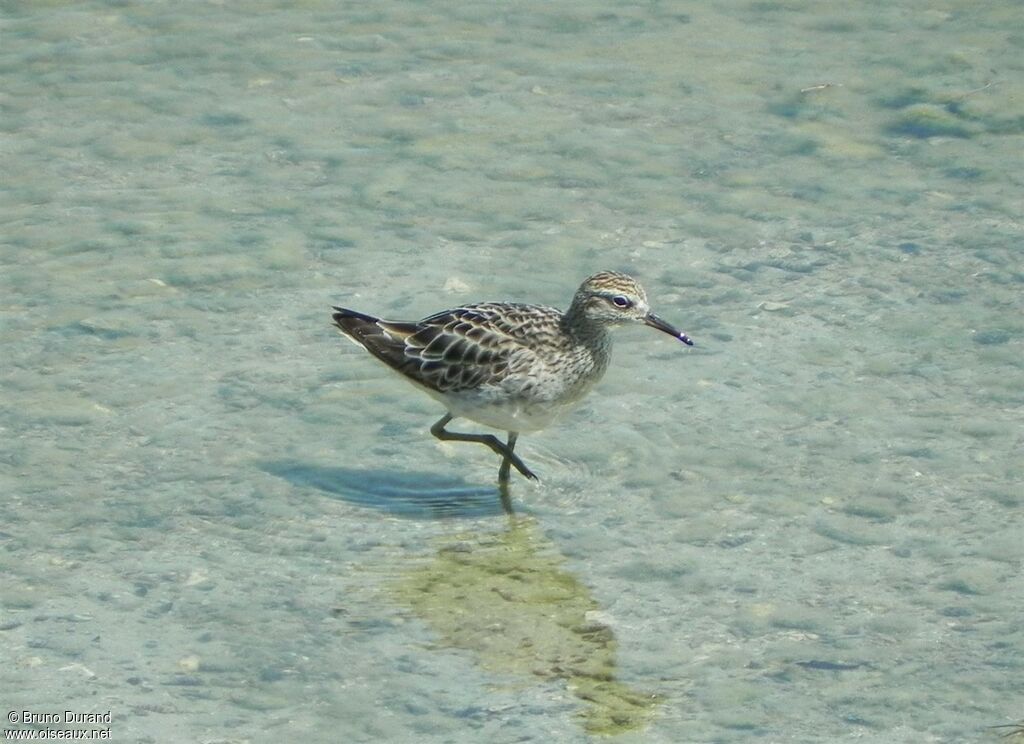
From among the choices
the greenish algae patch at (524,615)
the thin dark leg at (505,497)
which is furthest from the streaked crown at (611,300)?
the greenish algae patch at (524,615)

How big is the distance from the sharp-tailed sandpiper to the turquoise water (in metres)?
0.45

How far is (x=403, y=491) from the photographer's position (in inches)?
401

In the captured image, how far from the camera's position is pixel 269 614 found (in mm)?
8938

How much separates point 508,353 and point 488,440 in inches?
20.5

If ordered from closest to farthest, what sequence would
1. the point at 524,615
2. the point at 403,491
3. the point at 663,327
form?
1. the point at 524,615
2. the point at 403,491
3. the point at 663,327

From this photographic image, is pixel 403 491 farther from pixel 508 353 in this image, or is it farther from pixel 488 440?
pixel 508 353

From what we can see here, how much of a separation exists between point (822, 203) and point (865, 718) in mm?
5745

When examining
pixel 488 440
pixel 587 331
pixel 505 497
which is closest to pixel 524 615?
pixel 505 497

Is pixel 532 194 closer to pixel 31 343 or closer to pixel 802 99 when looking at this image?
pixel 802 99

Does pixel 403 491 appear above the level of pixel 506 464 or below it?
below

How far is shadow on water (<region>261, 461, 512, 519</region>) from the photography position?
1005 cm

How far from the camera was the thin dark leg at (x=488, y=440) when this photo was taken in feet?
33.7

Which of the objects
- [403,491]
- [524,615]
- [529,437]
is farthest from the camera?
[529,437]

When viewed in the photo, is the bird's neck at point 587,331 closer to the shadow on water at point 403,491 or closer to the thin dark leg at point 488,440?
the thin dark leg at point 488,440
